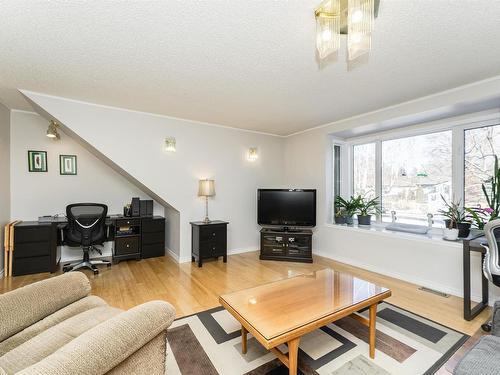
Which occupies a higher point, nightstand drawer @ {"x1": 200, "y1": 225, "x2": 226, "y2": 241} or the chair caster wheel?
nightstand drawer @ {"x1": 200, "y1": 225, "x2": 226, "y2": 241}

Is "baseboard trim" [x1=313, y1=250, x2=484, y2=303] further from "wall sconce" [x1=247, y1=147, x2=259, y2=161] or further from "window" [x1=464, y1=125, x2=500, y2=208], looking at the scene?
"wall sconce" [x1=247, y1=147, x2=259, y2=161]

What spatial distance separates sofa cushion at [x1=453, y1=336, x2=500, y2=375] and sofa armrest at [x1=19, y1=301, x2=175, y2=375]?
140 centimetres

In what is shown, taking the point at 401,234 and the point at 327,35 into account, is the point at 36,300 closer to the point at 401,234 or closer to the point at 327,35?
the point at 327,35

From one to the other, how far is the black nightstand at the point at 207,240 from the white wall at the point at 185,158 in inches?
7.0

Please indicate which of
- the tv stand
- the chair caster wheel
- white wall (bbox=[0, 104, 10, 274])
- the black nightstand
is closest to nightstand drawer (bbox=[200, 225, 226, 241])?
the black nightstand

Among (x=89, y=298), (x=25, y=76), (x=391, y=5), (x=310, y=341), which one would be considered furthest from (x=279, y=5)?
(x=25, y=76)

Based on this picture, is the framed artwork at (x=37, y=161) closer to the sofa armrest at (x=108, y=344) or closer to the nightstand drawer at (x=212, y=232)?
the nightstand drawer at (x=212, y=232)

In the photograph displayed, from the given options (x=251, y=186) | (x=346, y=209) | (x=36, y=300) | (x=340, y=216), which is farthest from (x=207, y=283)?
(x=346, y=209)

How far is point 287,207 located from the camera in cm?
429

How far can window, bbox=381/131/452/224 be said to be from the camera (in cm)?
330

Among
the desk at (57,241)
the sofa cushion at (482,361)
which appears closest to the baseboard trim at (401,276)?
the sofa cushion at (482,361)

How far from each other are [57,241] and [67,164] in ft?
4.02

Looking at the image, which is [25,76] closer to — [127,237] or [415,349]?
[127,237]

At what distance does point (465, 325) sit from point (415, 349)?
0.73m
